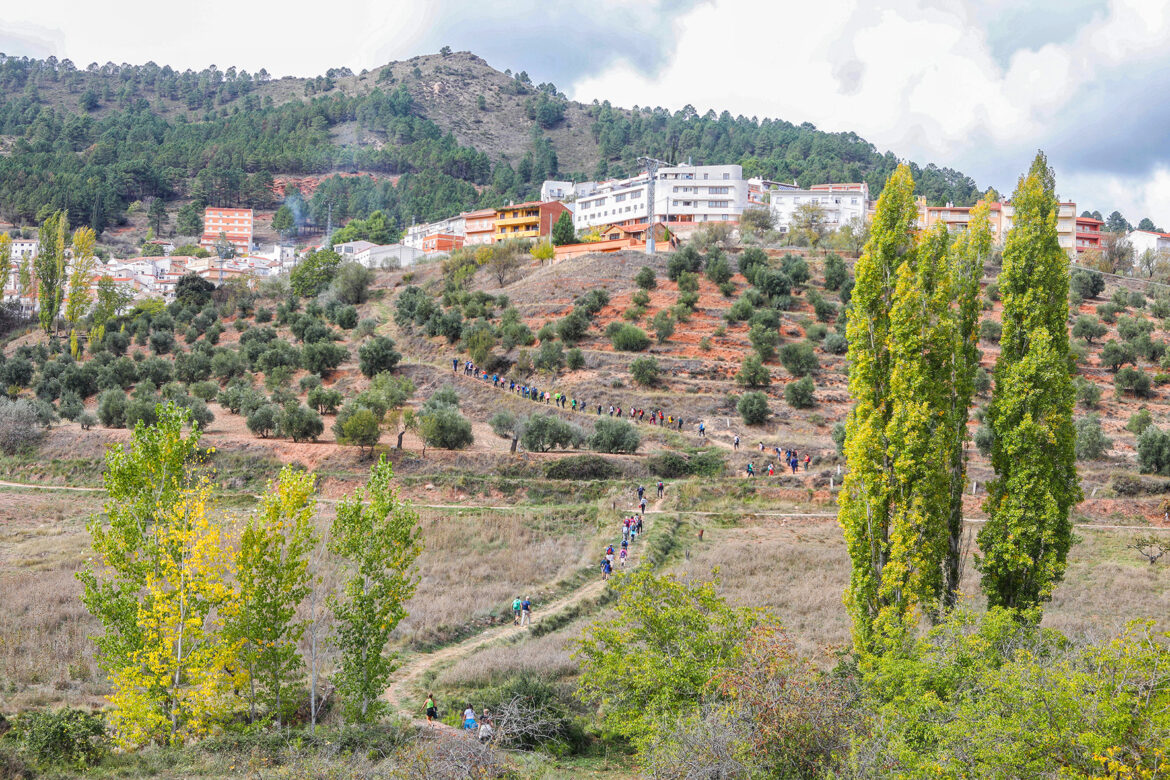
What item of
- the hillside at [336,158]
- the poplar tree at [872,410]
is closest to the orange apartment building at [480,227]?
the hillside at [336,158]

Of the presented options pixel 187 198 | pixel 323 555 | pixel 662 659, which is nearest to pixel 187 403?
pixel 323 555

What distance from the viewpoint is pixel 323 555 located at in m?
27.6

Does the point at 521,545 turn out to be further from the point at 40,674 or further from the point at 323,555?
the point at 40,674

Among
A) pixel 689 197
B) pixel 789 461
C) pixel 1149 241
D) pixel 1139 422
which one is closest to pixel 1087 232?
pixel 1149 241

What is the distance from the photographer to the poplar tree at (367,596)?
1517 cm

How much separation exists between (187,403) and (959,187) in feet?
511

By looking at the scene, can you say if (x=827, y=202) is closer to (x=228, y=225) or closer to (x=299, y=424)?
(x=299, y=424)

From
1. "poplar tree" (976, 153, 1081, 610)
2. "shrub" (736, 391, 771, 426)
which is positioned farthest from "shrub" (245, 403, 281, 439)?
"poplar tree" (976, 153, 1081, 610)

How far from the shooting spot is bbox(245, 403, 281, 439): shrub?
4088 cm

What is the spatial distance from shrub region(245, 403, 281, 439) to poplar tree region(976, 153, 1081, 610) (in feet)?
109

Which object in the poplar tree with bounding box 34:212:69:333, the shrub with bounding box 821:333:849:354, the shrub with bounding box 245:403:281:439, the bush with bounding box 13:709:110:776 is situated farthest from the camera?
the poplar tree with bounding box 34:212:69:333

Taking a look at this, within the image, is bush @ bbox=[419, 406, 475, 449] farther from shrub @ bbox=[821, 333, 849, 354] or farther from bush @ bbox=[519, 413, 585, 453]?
shrub @ bbox=[821, 333, 849, 354]

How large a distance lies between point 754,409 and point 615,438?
849cm

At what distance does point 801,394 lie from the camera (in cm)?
4547
